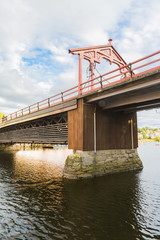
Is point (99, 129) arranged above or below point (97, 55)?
below

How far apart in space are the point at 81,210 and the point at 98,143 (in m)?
7.35

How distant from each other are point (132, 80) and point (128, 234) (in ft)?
28.3

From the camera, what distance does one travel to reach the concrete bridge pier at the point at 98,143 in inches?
519

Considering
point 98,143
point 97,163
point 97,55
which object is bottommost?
point 97,163

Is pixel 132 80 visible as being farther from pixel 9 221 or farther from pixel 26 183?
pixel 26 183

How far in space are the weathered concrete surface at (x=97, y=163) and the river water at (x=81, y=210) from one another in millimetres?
1071

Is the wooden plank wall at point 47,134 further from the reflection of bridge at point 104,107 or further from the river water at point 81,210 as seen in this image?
the river water at point 81,210

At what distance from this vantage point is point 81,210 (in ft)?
24.8

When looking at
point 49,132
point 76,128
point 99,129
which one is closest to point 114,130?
point 99,129

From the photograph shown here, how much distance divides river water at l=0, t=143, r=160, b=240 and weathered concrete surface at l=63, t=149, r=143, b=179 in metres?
1.07

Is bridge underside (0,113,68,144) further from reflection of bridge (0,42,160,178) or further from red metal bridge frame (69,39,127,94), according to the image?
red metal bridge frame (69,39,127,94)

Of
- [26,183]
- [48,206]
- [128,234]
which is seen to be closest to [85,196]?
[48,206]

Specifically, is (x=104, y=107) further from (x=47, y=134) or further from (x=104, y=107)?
(x=47, y=134)

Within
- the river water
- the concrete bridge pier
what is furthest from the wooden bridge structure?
the river water
